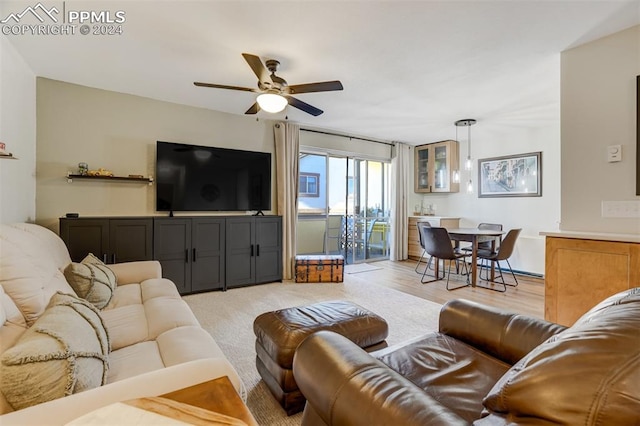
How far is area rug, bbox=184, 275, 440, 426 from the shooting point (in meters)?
1.76

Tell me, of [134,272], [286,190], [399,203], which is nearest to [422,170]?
[399,203]

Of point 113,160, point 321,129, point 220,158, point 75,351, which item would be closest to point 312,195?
point 321,129

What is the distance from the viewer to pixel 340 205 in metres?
5.77

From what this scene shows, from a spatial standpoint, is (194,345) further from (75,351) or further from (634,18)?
(634,18)

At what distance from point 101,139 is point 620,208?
202 inches

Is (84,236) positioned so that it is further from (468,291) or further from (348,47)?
(468,291)

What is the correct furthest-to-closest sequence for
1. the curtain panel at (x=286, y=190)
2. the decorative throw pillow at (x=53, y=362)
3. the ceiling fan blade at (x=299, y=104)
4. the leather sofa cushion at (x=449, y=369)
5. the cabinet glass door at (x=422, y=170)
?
the cabinet glass door at (x=422, y=170) < the curtain panel at (x=286, y=190) < the ceiling fan blade at (x=299, y=104) < the leather sofa cushion at (x=449, y=369) < the decorative throw pillow at (x=53, y=362)

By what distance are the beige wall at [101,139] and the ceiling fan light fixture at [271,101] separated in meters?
1.80

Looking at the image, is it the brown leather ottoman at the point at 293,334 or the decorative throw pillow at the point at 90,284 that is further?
the decorative throw pillow at the point at 90,284

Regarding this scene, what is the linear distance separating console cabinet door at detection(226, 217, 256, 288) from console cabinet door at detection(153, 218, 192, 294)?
51 centimetres

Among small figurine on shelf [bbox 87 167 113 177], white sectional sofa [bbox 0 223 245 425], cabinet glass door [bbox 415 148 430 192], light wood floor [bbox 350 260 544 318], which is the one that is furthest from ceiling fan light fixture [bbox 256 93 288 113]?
cabinet glass door [bbox 415 148 430 192]

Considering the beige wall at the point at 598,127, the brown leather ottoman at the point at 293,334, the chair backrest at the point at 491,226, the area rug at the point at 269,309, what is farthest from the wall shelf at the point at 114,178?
the chair backrest at the point at 491,226

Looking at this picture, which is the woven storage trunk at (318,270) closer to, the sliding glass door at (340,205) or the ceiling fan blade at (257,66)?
the sliding glass door at (340,205)

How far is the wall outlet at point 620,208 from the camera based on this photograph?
2107 millimetres
